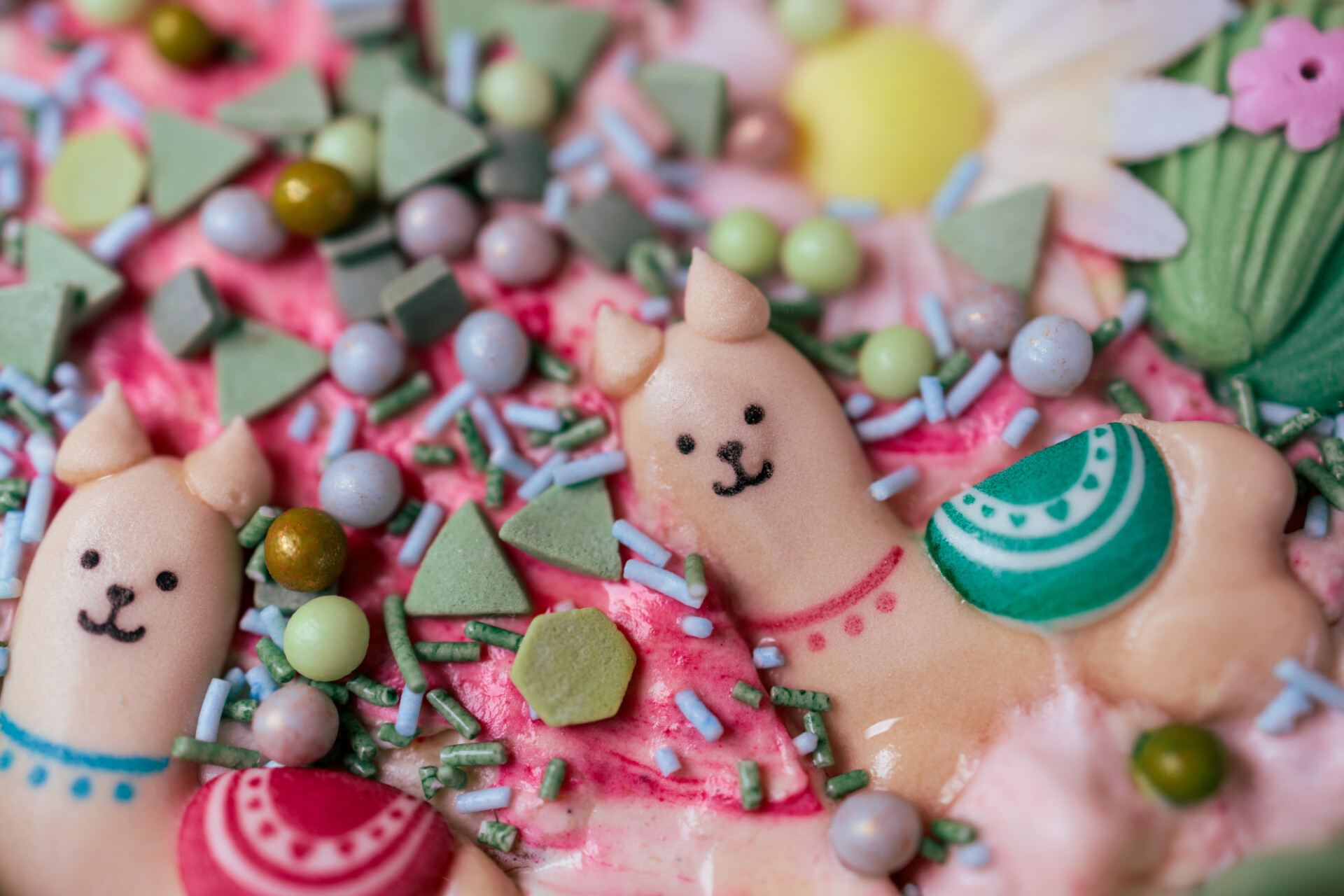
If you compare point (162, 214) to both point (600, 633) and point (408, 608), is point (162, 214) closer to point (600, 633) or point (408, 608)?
point (408, 608)

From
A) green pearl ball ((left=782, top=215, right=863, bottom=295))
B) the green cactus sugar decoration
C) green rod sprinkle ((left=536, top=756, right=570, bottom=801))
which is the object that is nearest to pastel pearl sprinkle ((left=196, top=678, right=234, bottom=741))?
green rod sprinkle ((left=536, top=756, right=570, bottom=801))

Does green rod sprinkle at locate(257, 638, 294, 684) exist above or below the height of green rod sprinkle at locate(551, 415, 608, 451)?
below

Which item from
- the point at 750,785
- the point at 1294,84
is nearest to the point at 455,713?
the point at 750,785

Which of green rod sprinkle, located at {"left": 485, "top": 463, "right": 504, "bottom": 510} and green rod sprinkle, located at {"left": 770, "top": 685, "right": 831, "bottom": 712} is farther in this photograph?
green rod sprinkle, located at {"left": 485, "top": 463, "right": 504, "bottom": 510}

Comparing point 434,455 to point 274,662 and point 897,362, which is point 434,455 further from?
point 897,362

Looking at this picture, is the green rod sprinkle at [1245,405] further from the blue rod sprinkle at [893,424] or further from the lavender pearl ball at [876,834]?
the lavender pearl ball at [876,834]

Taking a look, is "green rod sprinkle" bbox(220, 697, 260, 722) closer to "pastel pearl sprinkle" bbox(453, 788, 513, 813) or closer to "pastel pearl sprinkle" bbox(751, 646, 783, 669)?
"pastel pearl sprinkle" bbox(453, 788, 513, 813)

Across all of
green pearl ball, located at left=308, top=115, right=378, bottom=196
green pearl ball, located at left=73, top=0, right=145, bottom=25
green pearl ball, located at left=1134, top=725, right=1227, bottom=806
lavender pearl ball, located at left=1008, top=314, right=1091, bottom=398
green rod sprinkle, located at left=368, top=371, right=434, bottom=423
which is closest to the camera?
green pearl ball, located at left=1134, top=725, right=1227, bottom=806
